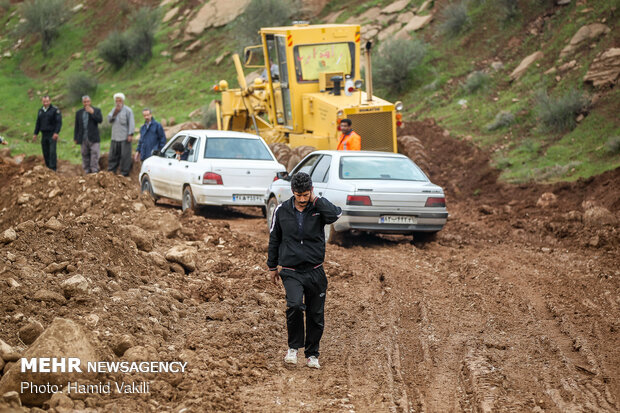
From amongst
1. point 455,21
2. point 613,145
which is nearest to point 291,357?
point 613,145

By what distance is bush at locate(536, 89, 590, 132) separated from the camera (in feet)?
65.2

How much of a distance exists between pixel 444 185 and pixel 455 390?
548 inches

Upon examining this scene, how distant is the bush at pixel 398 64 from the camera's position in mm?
28531

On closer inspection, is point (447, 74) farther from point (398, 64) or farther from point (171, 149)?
point (171, 149)

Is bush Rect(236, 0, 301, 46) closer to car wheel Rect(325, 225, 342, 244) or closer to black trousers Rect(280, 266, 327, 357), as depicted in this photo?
car wheel Rect(325, 225, 342, 244)

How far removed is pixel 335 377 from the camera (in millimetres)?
6879

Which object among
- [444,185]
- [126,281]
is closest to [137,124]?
[444,185]

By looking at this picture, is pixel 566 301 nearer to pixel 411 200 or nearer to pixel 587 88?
pixel 411 200

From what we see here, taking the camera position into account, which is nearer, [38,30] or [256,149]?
[256,149]

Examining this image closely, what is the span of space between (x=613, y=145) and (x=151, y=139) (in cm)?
989

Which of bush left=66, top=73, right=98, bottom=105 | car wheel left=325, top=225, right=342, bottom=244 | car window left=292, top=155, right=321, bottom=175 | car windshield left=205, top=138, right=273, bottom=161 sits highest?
car window left=292, top=155, right=321, bottom=175

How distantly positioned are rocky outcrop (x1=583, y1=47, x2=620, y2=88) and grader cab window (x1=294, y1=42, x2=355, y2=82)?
20.5 feet

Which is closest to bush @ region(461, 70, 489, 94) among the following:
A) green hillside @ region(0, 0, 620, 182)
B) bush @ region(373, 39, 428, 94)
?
green hillside @ region(0, 0, 620, 182)

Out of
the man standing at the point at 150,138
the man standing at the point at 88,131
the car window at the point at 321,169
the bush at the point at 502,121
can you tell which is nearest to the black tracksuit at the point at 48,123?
the man standing at the point at 88,131
